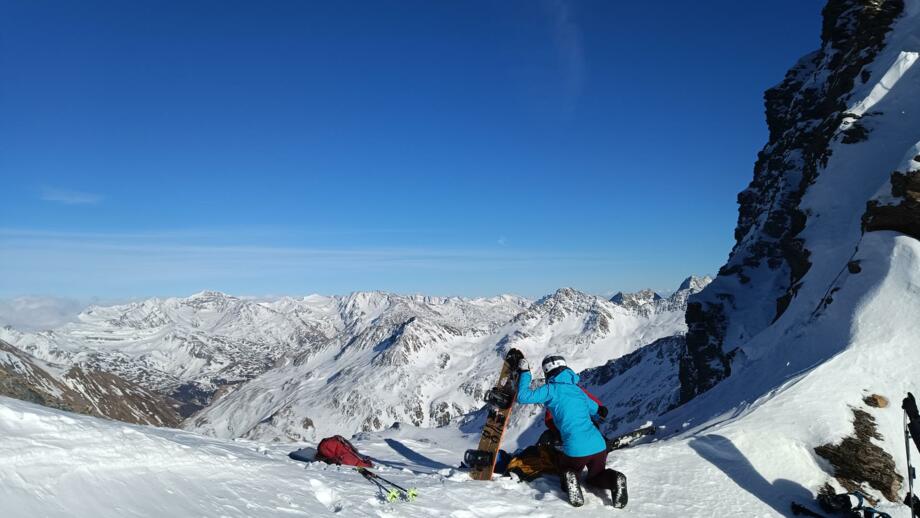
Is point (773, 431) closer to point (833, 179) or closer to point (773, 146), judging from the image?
point (833, 179)

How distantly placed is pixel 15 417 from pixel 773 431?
51.3 ft

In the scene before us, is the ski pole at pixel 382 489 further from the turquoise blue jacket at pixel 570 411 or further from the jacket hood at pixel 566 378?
the jacket hood at pixel 566 378

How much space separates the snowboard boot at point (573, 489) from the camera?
959cm

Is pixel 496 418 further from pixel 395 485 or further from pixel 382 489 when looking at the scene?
pixel 382 489

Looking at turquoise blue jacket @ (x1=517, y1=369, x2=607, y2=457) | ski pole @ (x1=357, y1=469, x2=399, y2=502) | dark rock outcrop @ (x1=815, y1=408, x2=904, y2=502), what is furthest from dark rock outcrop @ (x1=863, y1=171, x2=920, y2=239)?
ski pole @ (x1=357, y1=469, x2=399, y2=502)

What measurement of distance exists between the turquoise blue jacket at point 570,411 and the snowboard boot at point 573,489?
0.45 meters

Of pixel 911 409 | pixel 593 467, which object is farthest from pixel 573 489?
pixel 911 409

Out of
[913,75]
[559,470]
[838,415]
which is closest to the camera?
[559,470]

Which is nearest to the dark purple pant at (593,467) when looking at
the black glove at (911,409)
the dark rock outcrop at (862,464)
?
the black glove at (911,409)

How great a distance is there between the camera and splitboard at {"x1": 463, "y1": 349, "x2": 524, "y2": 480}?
1183 cm

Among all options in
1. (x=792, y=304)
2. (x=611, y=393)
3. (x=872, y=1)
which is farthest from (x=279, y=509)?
(x=611, y=393)

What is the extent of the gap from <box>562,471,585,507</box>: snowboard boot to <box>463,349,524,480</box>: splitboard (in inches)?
87.3

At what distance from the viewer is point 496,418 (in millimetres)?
13141

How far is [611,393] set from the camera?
609 ft
